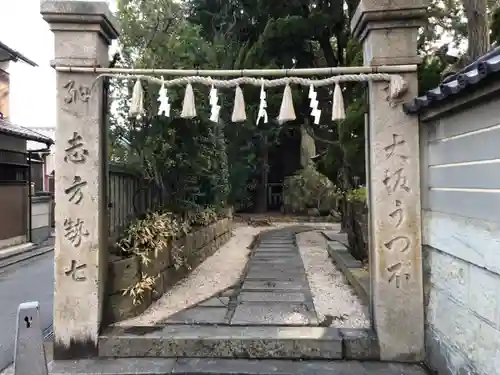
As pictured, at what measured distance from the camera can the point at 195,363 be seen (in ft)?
15.7

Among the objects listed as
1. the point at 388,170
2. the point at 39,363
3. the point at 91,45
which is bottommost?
the point at 39,363

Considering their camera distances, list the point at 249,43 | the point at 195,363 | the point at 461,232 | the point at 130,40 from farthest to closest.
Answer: the point at 249,43
the point at 130,40
the point at 195,363
the point at 461,232

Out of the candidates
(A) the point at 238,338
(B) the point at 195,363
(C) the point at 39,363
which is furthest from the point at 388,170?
(C) the point at 39,363

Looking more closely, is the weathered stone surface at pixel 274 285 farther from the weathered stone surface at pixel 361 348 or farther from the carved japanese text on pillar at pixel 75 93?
the carved japanese text on pillar at pixel 75 93

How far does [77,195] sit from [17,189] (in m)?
12.4

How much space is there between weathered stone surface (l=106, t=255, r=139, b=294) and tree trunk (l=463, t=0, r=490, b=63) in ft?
19.3

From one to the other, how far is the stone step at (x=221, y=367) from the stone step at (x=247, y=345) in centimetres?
8

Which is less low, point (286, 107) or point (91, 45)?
point (91, 45)

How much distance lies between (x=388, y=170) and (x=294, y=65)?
27.2ft

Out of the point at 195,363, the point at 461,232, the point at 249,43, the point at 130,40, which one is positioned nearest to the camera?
the point at 461,232

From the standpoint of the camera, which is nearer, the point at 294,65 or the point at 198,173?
the point at 198,173

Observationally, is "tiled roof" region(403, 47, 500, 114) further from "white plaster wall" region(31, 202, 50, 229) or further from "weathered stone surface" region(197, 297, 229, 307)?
"white plaster wall" region(31, 202, 50, 229)

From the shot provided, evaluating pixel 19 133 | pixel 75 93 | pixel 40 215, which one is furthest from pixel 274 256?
pixel 40 215

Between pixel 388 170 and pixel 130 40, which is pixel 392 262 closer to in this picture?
pixel 388 170
